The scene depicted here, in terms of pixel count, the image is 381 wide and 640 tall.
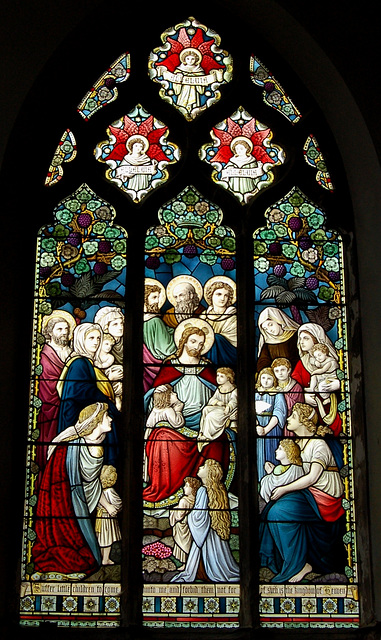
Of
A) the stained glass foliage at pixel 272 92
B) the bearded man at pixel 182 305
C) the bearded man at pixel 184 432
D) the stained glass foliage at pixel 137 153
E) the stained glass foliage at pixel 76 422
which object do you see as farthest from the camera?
the stained glass foliage at pixel 272 92

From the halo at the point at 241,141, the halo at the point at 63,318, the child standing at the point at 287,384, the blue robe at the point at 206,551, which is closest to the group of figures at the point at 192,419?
the blue robe at the point at 206,551

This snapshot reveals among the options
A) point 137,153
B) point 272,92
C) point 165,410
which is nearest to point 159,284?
point 165,410

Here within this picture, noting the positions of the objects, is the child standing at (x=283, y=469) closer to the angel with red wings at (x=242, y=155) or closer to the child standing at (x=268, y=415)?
the child standing at (x=268, y=415)

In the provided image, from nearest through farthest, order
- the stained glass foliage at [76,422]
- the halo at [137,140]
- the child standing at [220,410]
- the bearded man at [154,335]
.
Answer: the stained glass foliage at [76,422], the child standing at [220,410], the bearded man at [154,335], the halo at [137,140]

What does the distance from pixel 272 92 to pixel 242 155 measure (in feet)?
1.71

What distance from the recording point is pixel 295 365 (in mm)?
7371

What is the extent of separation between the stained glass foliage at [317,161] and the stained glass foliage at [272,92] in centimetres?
18

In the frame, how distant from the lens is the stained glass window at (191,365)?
6.87 meters

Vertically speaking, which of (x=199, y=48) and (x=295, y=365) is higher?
(x=199, y=48)

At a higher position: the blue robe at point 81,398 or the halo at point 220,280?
the halo at point 220,280
